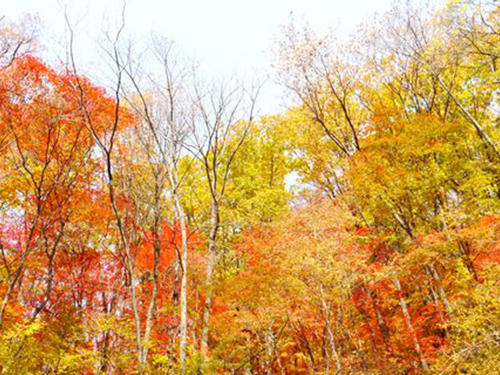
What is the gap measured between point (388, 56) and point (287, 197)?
24.5 ft

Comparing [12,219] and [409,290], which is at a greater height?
[12,219]

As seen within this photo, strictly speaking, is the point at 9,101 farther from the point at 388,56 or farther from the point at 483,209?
the point at 483,209

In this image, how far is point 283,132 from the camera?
747 inches

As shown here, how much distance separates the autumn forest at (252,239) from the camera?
8398 millimetres

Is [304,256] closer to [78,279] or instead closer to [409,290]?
[409,290]

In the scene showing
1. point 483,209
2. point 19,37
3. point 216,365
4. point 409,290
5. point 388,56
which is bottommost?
point 216,365

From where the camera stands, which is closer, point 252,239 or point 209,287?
point 209,287

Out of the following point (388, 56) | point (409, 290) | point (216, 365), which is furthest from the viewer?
point (388, 56)

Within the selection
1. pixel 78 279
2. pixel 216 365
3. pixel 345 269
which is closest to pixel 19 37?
pixel 78 279

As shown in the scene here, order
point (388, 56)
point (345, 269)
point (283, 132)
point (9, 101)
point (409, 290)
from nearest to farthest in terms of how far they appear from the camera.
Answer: point (345, 269), point (9, 101), point (409, 290), point (388, 56), point (283, 132)

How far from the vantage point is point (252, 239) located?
38.1 feet

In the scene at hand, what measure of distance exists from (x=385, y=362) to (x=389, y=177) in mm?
5088

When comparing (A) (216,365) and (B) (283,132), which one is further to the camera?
(B) (283,132)

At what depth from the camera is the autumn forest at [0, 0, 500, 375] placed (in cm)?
840
